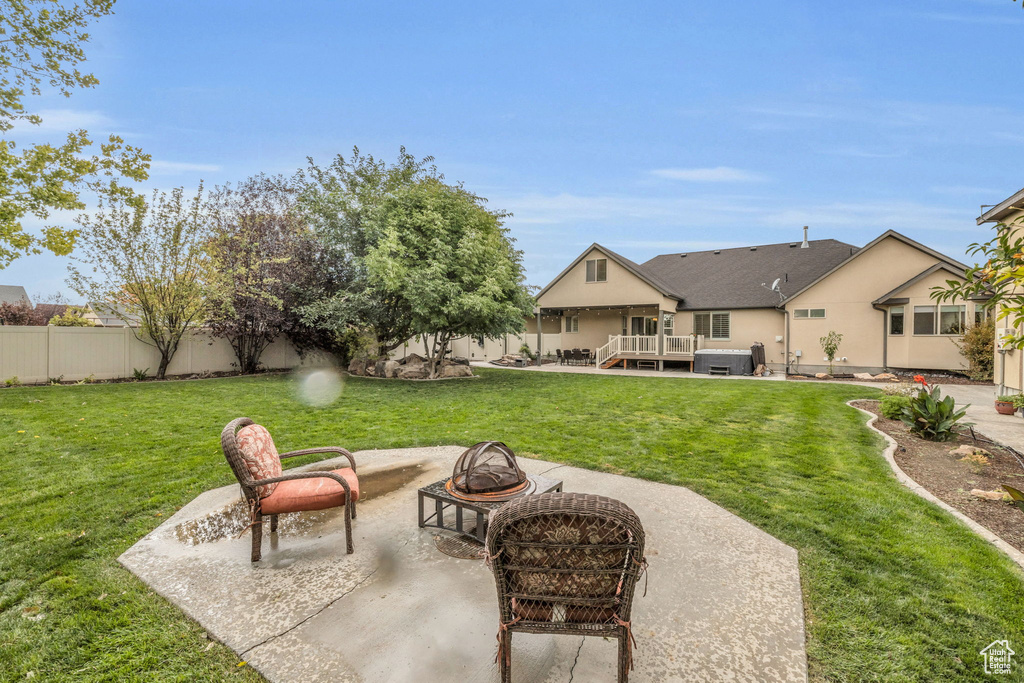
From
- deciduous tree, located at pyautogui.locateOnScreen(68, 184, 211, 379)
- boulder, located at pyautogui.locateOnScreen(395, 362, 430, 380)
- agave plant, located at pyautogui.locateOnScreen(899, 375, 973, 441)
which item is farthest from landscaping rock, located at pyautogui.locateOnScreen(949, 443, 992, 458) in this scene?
deciduous tree, located at pyautogui.locateOnScreen(68, 184, 211, 379)

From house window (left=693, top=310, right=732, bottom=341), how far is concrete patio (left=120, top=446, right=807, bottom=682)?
17751mm

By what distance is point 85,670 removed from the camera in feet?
6.94

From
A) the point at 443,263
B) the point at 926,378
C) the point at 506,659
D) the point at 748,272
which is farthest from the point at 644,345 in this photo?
the point at 506,659

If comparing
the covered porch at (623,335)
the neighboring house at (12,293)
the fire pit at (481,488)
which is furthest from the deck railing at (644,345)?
the neighboring house at (12,293)

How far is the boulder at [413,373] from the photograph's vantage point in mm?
15375

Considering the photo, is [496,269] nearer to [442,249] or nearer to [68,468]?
[442,249]

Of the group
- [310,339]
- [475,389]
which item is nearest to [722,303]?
[475,389]

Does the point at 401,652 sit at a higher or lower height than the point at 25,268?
lower

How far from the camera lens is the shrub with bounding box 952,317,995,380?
13.2 metres

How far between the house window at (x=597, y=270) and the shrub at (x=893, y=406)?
13.6 meters

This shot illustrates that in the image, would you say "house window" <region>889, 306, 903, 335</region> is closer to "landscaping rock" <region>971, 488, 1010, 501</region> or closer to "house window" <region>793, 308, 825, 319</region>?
"house window" <region>793, 308, 825, 319</region>

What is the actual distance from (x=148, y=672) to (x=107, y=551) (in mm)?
1706

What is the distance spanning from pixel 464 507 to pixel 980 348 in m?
17.8

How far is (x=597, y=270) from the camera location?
21219 millimetres
